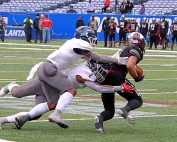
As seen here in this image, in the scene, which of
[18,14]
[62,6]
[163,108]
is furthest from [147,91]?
[62,6]

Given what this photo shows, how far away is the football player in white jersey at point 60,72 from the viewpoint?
317 inches

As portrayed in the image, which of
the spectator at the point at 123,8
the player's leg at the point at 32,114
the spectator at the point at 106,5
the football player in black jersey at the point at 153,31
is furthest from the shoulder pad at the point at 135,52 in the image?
the spectator at the point at 106,5

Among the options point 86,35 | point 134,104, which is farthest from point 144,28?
point 86,35

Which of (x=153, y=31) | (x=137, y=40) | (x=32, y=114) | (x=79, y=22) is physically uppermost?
(x=137, y=40)

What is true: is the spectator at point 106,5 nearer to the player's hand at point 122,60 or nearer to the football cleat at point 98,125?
the player's hand at point 122,60

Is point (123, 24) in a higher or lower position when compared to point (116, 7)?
lower

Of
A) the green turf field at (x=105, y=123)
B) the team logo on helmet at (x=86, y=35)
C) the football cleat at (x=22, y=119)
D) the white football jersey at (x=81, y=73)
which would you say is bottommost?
the green turf field at (x=105, y=123)

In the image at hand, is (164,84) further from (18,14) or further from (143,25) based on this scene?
(18,14)

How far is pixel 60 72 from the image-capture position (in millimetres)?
8180

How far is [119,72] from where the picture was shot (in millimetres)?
8555

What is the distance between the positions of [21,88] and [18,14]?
3333 centimetres

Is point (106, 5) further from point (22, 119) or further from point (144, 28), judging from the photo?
point (22, 119)

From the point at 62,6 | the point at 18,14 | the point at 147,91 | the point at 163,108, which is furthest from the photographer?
the point at 62,6

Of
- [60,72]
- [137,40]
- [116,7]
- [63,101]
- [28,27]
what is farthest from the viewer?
[116,7]
